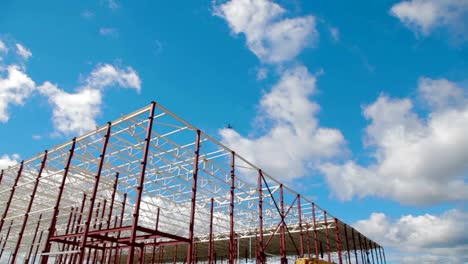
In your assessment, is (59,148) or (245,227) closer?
(59,148)

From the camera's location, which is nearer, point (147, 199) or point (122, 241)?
point (122, 241)

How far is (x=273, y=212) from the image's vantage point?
32875mm

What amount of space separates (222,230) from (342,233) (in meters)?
14.0

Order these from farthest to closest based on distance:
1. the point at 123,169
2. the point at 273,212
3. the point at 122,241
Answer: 1. the point at 273,212
2. the point at 123,169
3. the point at 122,241

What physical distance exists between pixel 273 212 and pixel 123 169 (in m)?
16.0

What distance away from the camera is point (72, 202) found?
3003 cm

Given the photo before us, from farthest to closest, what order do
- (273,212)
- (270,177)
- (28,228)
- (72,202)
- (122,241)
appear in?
(28,228), (273,212), (72,202), (270,177), (122,241)

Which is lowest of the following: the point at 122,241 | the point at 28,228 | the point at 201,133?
the point at 122,241

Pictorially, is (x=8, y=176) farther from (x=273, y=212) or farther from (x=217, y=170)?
(x=273, y=212)

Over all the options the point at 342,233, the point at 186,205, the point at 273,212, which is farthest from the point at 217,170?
the point at 342,233

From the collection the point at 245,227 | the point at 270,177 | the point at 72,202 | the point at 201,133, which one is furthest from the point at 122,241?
the point at 245,227

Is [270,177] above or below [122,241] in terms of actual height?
above

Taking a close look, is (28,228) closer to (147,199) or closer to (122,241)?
(147,199)

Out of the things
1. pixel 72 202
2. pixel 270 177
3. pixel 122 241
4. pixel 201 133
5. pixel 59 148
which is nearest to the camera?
pixel 122 241
